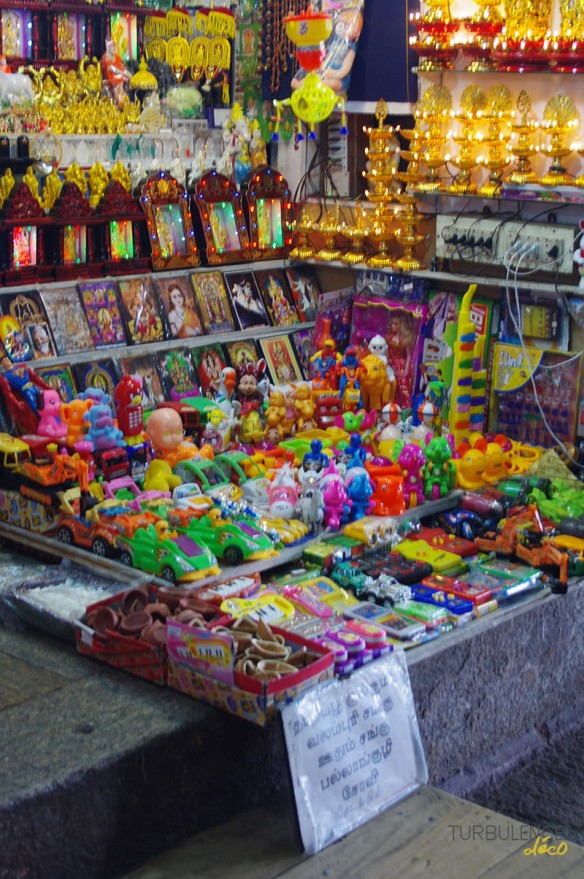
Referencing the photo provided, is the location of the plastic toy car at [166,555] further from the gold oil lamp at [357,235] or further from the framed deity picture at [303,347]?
the gold oil lamp at [357,235]

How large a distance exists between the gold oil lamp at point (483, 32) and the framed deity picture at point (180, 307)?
200 centimetres

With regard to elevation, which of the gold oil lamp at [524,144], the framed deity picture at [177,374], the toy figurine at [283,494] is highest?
the gold oil lamp at [524,144]

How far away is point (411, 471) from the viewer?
5578 mm

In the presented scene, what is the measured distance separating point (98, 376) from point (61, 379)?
0.73 feet

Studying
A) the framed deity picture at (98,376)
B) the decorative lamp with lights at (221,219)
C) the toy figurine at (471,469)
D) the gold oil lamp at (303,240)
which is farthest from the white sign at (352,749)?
the gold oil lamp at (303,240)

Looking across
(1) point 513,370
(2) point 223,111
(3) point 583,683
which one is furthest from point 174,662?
(2) point 223,111

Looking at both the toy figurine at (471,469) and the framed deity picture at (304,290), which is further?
the framed deity picture at (304,290)

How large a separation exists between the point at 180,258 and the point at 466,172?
168cm

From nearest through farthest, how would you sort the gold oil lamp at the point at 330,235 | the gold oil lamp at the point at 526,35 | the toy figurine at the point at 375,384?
the gold oil lamp at the point at 526,35, the toy figurine at the point at 375,384, the gold oil lamp at the point at 330,235

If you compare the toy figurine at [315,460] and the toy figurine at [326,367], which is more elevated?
the toy figurine at [326,367]

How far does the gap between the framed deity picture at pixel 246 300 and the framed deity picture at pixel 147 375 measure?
729 millimetres

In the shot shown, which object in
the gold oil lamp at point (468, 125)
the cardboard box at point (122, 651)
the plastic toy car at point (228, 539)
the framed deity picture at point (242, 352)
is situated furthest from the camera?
the framed deity picture at point (242, 352)

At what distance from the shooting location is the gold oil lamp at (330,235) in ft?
23.6

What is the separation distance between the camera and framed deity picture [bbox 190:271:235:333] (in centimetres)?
695
